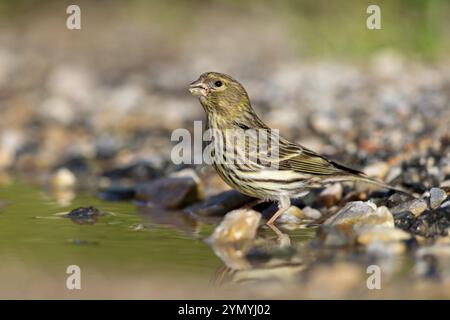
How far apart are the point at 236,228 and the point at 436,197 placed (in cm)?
138

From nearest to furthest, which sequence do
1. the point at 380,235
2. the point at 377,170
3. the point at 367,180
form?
the point at 380,235, the point at 367,180, the point at 377,170

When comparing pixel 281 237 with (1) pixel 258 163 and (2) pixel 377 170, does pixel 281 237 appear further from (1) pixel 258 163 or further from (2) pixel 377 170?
(2) pixel 377 170

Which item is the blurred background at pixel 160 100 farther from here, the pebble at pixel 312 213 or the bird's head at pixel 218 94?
the bird's head at pixel 218 94

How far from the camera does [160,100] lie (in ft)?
37.9

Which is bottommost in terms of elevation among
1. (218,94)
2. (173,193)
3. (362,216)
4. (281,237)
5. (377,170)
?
(281,237)

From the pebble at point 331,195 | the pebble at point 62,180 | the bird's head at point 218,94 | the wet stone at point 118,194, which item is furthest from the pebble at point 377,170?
the pebble at point 62,180

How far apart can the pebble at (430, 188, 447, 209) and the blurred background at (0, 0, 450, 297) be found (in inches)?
26.9

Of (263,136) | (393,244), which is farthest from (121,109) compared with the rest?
(393,244)

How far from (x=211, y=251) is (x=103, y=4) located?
11105 mm

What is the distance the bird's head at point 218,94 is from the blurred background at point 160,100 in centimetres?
89

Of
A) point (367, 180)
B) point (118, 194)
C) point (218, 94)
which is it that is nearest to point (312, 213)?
point (367, 180)

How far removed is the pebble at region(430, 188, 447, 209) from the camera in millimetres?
5578

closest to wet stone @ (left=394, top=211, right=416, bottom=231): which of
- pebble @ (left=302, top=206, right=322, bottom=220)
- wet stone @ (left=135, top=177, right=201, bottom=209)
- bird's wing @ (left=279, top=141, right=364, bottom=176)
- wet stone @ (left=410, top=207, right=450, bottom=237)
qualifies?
wet stone @ (left=410, top=207, right=450, bottom=237)
